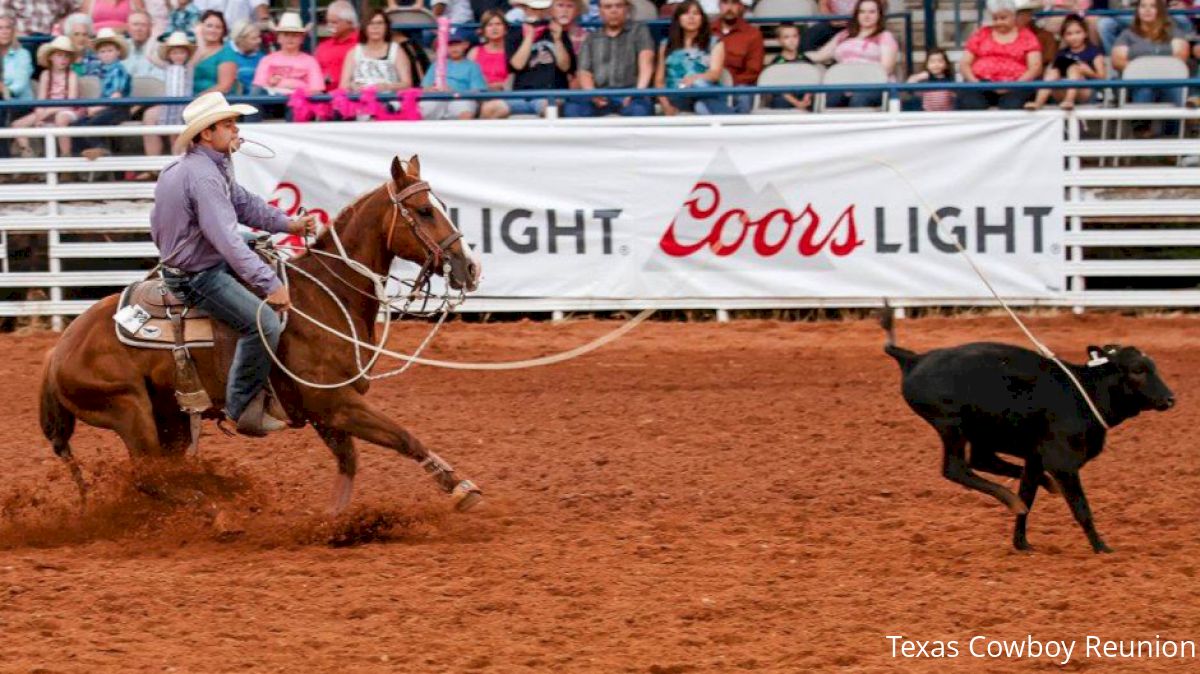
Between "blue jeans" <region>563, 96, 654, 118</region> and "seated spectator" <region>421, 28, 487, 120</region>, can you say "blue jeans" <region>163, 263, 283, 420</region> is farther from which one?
"blue jeans" <region>563, 96, 654, 118</region>

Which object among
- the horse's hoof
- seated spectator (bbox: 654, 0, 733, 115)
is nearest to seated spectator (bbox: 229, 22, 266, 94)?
seated spectator (bbox: 654, 0, 733, 115)

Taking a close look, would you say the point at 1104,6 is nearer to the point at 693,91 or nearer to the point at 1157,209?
the point at 1157,209

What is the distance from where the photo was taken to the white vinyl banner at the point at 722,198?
12.6m

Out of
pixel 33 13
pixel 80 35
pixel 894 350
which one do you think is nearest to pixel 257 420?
pixel 894 350

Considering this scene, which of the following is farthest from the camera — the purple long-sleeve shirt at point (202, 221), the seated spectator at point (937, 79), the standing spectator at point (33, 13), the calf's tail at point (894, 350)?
the standing spectator at point (33, 13)

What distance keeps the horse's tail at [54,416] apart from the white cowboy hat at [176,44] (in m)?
6.79

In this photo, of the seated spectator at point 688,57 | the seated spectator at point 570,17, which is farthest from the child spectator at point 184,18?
the seated spectator at point 688,57

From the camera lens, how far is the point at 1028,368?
22.3 feet

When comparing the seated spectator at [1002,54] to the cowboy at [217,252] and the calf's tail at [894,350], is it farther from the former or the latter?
the cowboy at [217,252]

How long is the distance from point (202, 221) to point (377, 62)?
6.70m

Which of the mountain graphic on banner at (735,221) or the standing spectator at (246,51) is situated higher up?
the standing spectator at (246,51)

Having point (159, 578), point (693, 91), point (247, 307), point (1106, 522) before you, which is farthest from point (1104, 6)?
point (159, 578)

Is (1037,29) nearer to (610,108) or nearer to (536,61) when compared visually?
(610,108)

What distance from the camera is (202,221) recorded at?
7.17m
